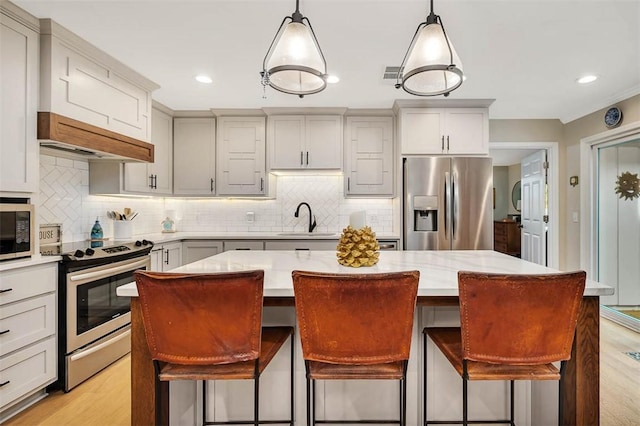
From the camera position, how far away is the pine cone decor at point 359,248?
164cm

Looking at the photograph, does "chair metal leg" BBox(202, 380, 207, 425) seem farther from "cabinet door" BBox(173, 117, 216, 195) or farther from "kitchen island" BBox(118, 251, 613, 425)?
"cabinet door" BBox(173, 117, 216, 195)

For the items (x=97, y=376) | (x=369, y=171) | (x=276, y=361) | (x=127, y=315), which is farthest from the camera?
(x=369, y=171)

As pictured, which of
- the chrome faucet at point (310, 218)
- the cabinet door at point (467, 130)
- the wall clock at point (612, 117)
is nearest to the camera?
the wall clock at point (612, 117)

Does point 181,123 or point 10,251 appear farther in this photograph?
point 181,123

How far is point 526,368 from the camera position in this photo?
4.14 ft

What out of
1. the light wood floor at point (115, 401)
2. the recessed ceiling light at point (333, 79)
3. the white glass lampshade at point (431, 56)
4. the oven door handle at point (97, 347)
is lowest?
the light wood floor at point (115, 401)

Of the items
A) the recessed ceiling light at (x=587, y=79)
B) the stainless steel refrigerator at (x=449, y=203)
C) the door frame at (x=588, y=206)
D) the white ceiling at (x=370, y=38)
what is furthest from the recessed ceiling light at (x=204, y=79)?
the door frame at (x=588, y=206)

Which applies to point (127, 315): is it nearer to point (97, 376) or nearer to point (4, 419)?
point (97, 376)

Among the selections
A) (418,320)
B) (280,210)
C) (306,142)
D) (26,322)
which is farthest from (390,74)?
(26,322)

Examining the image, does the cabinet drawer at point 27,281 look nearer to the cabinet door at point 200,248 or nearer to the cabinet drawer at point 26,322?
the cabinet drawer at point 26,322

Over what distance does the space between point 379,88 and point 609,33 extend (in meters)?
1.70

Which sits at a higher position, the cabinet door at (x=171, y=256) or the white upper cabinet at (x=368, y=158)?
the white upper cabinet at (x=368, y=158)

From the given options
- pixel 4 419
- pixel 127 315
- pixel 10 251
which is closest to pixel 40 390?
pixel 4 419

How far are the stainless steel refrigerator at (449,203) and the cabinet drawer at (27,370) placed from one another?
3.08 meters
